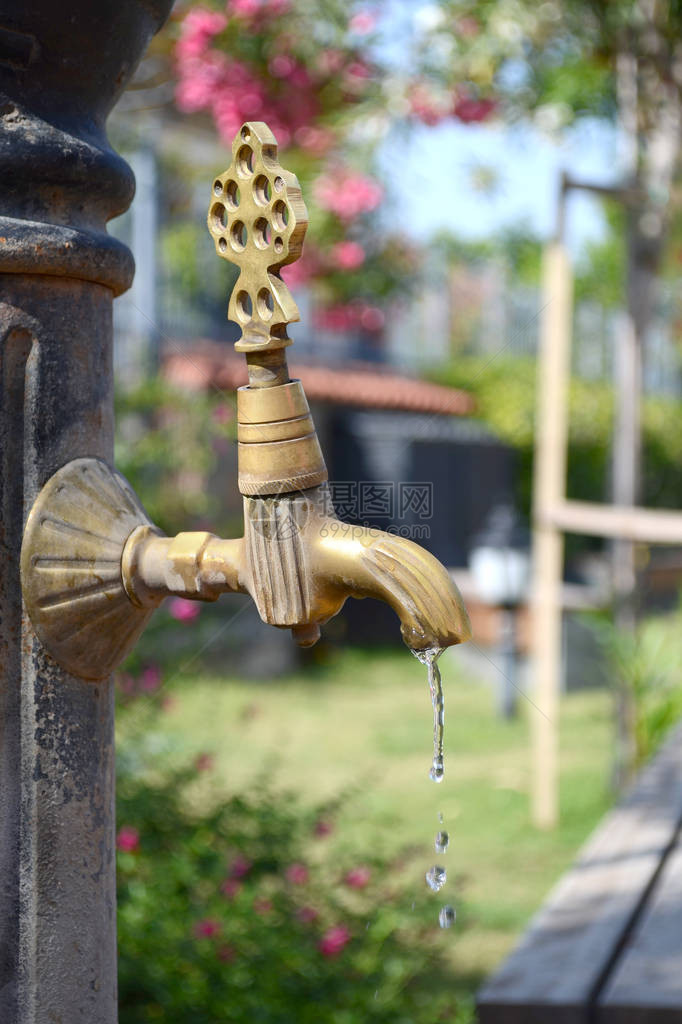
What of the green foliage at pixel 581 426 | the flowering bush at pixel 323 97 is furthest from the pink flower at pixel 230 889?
the green foliage at pixel 581 426

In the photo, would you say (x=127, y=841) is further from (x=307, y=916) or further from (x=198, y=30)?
(x=198, y=30)

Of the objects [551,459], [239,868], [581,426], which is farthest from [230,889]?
[581,426]

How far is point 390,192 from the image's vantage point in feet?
13.2

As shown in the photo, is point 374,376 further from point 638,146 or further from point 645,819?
point 645,819

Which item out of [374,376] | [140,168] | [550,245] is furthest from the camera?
[374,376]

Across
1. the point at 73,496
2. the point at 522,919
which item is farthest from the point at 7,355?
the point at 522,919

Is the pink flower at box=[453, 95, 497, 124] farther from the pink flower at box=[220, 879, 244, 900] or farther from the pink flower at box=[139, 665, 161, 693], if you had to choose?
the pink flower at box=[220, 879, 244, 900]

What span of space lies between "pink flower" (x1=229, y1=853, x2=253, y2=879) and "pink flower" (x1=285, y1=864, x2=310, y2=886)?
0.09 meters

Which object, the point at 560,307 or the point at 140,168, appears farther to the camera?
the point at 140,168

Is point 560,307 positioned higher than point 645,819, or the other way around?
point 560,307

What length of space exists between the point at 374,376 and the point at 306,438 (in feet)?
31.5

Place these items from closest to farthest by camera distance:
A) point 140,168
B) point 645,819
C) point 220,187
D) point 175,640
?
point 220,187 → point 645,819 → point 175,640 → point 140,168

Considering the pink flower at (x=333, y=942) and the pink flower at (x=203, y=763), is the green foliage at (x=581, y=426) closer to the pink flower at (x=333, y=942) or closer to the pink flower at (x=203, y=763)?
the pink flower at (x=203, y=763)

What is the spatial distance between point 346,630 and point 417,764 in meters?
3.35
